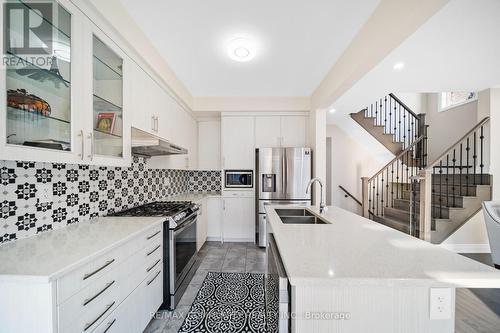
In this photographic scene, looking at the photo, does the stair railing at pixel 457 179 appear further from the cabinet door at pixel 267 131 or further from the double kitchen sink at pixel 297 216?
the cabinet door at pixel 267 131

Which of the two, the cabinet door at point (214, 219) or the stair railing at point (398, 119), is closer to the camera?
the cabinet door at point (214, 219)

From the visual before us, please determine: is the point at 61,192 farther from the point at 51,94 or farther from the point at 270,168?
the point at 270,168

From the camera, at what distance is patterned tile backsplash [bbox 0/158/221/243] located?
3.81ft

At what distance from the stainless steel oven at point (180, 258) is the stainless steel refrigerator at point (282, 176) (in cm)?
134

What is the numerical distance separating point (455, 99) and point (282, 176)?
4405 mm

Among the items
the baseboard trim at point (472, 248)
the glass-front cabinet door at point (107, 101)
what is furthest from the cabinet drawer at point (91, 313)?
the baseboard trim at point (472, 248)

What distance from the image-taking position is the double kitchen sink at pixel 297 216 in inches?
76.2

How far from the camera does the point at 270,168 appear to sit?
3.46m

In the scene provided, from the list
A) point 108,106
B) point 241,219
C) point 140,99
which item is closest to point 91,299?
point 108,106

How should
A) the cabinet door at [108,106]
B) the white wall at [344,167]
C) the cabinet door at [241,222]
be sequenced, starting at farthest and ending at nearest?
the white wall at [344,167], the cabinet door at [241,222], the cabinet door at [108,106]

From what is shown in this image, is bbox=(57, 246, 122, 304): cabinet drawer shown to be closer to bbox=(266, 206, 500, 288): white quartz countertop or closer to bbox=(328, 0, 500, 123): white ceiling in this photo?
bbox=(266, 206, 500, 288): white quartz countertop

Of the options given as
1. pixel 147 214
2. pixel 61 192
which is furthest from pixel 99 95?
pixel 147 214

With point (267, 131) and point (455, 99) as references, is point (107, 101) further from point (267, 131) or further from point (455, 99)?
point (455, 99)

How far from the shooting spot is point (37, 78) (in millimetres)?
1090
